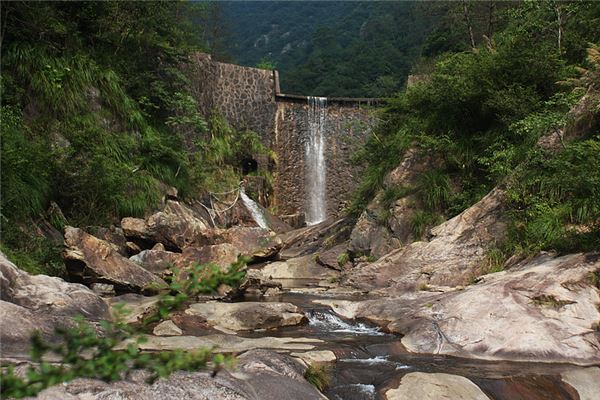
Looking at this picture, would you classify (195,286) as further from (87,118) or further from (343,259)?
(87,118)

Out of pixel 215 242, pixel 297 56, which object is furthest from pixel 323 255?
pixel 297 56

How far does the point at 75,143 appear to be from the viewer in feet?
35.1

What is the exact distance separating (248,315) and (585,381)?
12.0 ft

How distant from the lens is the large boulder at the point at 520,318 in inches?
199

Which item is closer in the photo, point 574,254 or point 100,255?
point 574,254

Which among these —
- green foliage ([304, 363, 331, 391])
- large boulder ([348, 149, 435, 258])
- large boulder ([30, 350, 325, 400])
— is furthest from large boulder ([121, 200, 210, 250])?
green foliage ([304, 363, 331, 391])

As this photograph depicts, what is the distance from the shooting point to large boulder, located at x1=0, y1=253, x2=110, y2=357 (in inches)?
155

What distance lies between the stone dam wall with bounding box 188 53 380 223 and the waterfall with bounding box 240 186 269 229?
192 centimetres

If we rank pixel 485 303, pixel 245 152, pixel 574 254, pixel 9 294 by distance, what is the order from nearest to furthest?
pixel 9 294
pixel 485 303
pixel 574 254
pixel 245 152

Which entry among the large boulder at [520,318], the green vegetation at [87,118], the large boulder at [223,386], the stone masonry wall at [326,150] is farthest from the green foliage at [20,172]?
the stone masonry wall at [326,150]

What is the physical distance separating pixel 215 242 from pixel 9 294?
703cm

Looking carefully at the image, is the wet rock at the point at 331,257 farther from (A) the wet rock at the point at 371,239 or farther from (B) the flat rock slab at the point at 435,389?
(B) the flat rock slab at the point at 435,389

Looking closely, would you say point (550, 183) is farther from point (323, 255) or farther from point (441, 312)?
point (323, 255)

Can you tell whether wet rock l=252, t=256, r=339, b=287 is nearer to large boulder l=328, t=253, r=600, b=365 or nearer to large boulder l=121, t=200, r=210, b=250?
large boulder l=121, t=200, r=210, b=250
